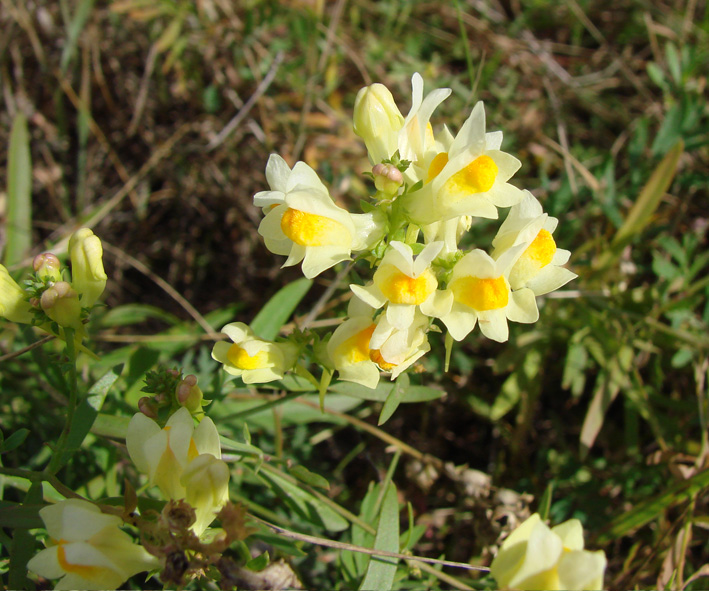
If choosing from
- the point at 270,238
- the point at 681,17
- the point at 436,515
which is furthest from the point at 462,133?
the point at 681,17

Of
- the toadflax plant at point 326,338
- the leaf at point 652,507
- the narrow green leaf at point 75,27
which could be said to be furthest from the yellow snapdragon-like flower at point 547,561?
the narrow green leaf at point 75,27

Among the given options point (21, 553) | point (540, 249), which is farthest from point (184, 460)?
point (540, 249)

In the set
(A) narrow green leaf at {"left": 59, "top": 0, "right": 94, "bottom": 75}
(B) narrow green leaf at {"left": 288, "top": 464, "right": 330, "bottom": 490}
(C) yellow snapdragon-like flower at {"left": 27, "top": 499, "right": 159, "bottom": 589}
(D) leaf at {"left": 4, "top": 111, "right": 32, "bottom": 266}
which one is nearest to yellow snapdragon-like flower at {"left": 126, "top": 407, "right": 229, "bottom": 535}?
(C) yellow snapdragon-like flower at {"left": 27, "top": 499, "right": 159, "bottom": 589}

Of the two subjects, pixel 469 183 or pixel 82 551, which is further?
pixel 469 183

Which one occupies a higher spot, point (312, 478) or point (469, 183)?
point (469, 183)

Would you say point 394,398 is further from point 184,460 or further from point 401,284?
point 184,460

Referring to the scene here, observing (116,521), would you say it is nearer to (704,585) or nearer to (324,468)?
(324,468)

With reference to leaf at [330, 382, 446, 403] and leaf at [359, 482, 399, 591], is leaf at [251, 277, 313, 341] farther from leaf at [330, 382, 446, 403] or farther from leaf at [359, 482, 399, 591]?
leaf at [359, 482, 399, 591]
